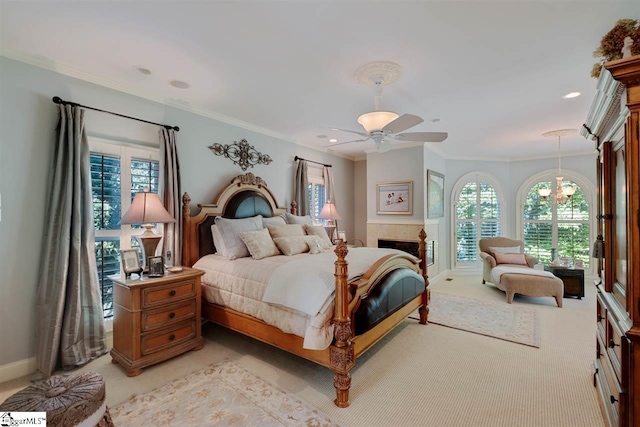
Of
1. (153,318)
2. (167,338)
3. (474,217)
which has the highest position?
(474,217)

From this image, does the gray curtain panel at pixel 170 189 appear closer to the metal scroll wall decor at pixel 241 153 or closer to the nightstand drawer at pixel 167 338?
the metal scroll wall decor at pixel 241 153

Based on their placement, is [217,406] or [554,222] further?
[554,222]

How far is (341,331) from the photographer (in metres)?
2.23

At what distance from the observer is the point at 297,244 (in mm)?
3629

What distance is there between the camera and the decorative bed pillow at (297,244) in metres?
3.54

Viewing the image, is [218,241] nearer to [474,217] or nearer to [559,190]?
[474,217]

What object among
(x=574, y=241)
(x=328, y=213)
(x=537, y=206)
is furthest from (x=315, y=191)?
(x=574, y=241)

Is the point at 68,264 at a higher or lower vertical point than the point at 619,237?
lower

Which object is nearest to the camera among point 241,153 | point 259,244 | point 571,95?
point 571,95

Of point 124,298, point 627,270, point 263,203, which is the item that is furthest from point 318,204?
point 627,270

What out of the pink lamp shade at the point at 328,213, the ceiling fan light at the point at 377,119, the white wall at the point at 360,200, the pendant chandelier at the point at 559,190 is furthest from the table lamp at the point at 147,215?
the pendant chandelier at the point at 559,190

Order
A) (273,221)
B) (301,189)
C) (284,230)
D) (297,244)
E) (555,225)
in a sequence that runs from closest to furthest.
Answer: (297,244) < (284,230) < (273,221) < (301,189) < (555,225)

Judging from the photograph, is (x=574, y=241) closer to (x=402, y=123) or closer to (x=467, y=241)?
(x=467, y=241)

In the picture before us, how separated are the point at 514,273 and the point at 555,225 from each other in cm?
303
